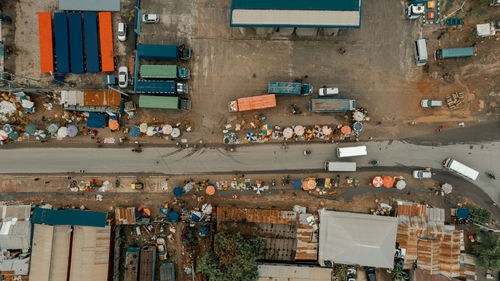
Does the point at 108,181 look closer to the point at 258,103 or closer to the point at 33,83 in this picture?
the point at 33,83

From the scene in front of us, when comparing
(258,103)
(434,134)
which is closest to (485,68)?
(434,134)

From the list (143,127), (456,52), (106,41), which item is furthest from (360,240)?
(106,41)

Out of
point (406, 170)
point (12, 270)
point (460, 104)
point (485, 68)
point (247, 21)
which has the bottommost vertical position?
point (12, 270)

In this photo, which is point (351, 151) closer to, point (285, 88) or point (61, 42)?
point (285, 88)

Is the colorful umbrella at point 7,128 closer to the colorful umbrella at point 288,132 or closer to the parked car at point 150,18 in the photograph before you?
the parked car at point 150,18

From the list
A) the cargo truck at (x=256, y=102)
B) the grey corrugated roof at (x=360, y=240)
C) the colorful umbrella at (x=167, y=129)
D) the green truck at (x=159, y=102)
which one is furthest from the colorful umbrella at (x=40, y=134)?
the grey corrugated roof at (x=360, y=240)

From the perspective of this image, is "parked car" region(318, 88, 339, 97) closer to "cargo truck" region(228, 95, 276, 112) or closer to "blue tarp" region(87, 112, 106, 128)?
"cargo truck" region(228, 95, 276, 112)
